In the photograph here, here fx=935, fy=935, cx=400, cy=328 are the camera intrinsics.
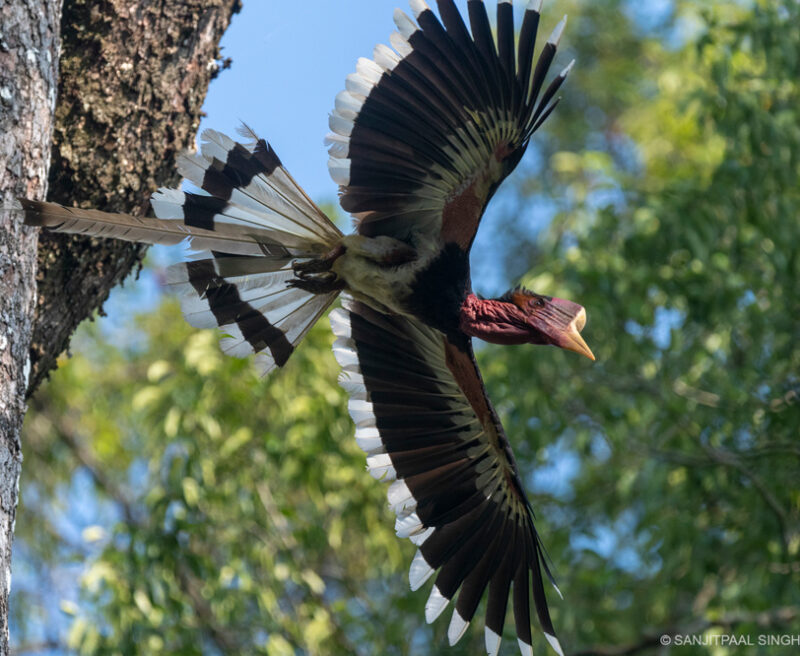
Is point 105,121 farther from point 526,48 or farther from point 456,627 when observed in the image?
point 456,627

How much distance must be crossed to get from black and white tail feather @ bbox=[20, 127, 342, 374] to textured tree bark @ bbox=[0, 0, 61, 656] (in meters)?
0.37

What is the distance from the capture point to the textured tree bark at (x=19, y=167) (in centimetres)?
217

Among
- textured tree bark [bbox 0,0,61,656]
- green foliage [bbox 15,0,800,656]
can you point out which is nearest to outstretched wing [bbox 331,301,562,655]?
green foliage [bbox 15,0,800,656]

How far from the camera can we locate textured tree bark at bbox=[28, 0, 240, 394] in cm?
264

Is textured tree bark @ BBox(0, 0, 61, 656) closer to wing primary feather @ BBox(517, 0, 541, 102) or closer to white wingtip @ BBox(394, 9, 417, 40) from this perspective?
white wingtip @ BBox(394, 9, 417, 40)

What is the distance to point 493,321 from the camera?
3.17 meters

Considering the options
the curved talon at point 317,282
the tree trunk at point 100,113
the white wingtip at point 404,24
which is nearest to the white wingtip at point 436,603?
the curved talon at point 317,282

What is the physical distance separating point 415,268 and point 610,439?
6.01 ft

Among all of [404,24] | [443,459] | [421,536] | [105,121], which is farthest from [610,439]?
[105,121]

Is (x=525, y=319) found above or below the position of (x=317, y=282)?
below

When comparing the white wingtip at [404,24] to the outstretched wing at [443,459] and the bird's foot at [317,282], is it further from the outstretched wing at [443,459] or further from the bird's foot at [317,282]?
the outstretched wing at [443,459]

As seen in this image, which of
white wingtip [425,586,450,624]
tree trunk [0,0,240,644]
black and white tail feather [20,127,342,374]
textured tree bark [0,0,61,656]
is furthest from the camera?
white wingtip [425,586,450,624]

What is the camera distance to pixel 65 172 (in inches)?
105

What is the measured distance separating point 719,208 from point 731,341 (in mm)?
654
